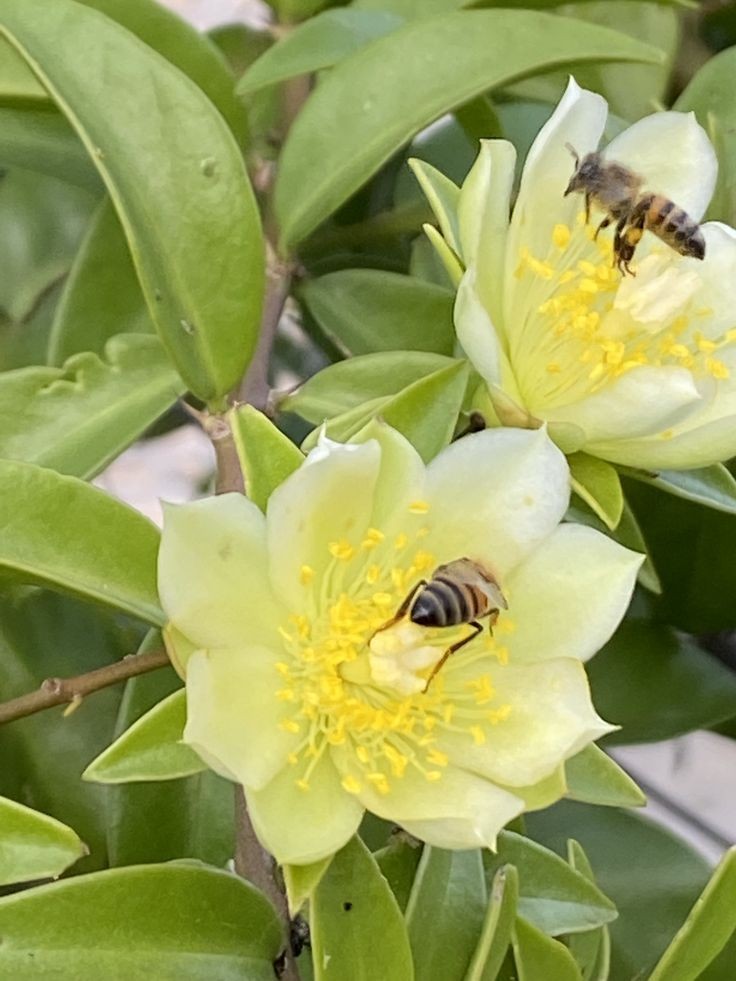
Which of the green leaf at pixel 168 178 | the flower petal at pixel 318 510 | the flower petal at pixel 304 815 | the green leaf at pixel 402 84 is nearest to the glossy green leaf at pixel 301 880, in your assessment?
the flower petal at pixel 304 815

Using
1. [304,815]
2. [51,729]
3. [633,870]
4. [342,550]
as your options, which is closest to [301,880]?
[304,815]

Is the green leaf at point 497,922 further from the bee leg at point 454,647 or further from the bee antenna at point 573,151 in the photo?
the bee antenna at point 573,151

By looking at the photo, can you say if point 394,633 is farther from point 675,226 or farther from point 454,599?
point 675,226

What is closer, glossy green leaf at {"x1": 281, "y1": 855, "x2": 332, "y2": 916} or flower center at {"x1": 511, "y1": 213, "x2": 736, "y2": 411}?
glossy green leaf at {"x1": 281, "y1": 855, "x2": 332, "y2": 916}

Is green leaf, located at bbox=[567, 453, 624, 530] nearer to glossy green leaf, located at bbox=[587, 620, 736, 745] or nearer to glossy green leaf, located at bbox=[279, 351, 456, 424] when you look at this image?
→ glossy green leaf, located at bbox=[279, 351, 456, 424]

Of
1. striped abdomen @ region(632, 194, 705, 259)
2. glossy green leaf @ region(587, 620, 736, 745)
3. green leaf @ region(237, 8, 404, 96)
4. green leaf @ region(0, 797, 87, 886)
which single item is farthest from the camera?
glossy green leaf @ region(587, 620, 736, 745)

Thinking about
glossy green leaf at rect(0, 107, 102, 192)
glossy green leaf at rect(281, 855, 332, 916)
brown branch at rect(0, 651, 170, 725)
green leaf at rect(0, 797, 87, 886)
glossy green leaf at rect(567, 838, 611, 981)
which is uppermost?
glossy green leaf at rect(0, 107, 102, 192)

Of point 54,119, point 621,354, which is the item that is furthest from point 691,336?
point 54,119

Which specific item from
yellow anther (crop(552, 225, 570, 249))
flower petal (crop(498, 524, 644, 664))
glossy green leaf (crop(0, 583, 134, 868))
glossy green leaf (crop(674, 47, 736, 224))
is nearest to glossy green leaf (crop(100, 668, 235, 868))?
glossy green leaf (crop(0, 583, 134, 868))
